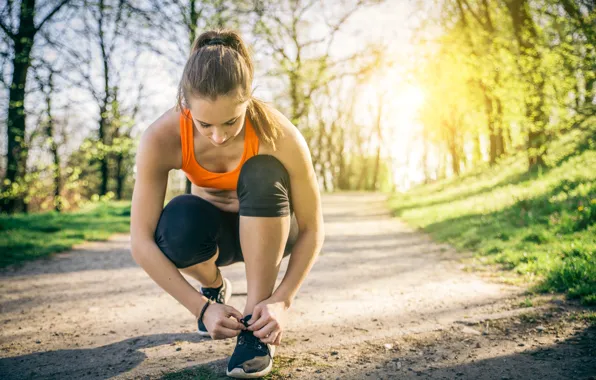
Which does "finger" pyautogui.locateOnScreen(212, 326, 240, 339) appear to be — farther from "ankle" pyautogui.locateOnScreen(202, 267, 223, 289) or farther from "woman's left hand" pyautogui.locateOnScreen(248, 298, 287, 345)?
"ankle" pyautogui.locateOnScreen(202, 267, 223, 289)

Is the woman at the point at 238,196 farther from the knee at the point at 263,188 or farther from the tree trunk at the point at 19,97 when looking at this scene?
the tree trunk at the point at 19,97

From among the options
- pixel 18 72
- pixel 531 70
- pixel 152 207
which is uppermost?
pixel 18 72

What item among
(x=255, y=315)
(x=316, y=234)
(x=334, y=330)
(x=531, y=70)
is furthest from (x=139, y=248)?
(x=531, y=70)

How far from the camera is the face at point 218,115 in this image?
5.41 ft

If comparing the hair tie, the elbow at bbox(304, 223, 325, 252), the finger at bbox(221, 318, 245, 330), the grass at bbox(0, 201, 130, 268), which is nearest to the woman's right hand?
the finger at bbox(221, 318, 245, 330)

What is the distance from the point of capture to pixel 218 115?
5.49 ft

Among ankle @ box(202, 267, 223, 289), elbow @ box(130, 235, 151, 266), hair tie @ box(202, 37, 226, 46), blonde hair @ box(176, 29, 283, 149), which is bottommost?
ankle @ box(202, 267, 223, 289)

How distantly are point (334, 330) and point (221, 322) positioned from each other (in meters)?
0.92

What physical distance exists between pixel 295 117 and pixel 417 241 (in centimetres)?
929

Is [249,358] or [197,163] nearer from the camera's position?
[249,358]

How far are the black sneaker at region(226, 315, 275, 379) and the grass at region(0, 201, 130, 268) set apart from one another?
12.5 feet

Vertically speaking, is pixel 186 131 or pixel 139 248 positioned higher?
pixel 186 131

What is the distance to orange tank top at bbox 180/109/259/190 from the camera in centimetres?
192

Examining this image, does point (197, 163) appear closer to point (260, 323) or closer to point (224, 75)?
point (224, 75)
